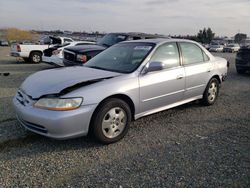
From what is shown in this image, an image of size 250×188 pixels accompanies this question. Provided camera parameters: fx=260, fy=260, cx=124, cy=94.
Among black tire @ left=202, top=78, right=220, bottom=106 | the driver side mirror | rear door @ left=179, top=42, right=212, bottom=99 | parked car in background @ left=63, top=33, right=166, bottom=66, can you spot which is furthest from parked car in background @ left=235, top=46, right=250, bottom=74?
the driver side mirror

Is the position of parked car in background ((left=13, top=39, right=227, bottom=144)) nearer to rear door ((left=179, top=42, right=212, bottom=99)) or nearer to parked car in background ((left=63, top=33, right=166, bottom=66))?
rear door ((left=179, top=42, right=212, bottom=99))

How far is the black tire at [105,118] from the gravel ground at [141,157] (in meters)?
0.13

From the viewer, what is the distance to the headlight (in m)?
3.42

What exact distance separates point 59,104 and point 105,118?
71cm

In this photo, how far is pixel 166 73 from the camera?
464 centimetres

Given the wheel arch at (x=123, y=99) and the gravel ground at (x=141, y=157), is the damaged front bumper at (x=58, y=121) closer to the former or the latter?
the wheel arch at (x=123, y=99)

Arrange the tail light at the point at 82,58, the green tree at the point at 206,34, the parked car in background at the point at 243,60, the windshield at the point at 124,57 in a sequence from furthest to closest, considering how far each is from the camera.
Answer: the green tree at the point at 206,34 → the parked car in background at the point at 243,60 → the tail light at the point at 82,58 → the windshield at the point at 124,57

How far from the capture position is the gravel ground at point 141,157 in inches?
117

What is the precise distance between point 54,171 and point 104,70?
76.7 inches

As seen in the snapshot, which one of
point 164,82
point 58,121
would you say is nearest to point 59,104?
point 58,121

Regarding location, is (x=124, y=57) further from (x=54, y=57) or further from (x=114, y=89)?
(x=54, y=57)

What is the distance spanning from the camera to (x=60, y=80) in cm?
386

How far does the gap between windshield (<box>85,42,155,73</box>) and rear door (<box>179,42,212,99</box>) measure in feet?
2.92

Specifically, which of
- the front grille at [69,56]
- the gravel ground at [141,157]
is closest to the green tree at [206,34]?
the front grille at [69,56]
